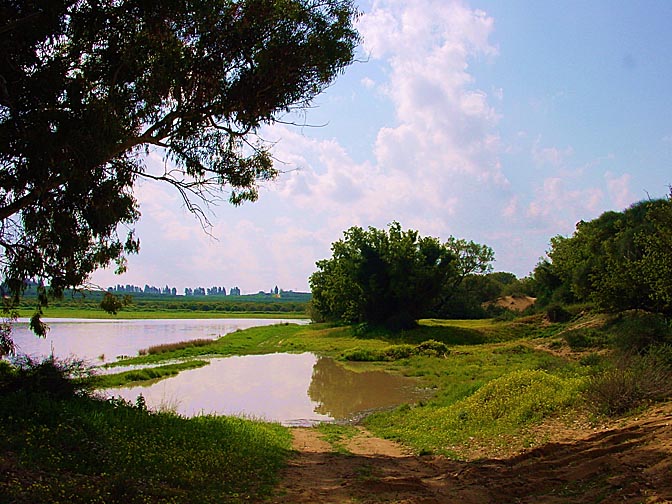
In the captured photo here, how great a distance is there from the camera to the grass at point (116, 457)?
20.6 ft

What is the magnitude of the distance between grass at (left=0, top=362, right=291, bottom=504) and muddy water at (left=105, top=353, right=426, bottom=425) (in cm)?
649

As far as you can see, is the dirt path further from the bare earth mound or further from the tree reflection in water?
the bare earth mound

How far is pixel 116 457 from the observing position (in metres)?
7.46

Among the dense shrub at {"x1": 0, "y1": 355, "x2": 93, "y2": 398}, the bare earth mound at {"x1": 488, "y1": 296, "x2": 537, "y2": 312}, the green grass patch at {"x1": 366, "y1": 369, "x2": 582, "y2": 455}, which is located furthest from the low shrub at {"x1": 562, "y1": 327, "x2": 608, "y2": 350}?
the bare earth mound at {"x1": 488, "y1": 296, "x2": 537, "y2": 312}

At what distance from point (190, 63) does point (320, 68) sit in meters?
2.75

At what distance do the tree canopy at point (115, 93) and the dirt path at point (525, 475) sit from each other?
6.28m

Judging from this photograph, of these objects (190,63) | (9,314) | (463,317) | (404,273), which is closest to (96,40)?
(190,63)

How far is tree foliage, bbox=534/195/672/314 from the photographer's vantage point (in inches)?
670

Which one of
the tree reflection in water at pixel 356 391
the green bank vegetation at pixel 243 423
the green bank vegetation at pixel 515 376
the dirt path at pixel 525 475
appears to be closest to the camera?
the dirt path at pixel 525 475

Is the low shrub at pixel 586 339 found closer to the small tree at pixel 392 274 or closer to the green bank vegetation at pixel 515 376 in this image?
the green bank vegetation at pixel 515 376

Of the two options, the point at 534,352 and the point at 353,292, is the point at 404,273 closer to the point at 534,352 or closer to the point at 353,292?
the point at 353,292

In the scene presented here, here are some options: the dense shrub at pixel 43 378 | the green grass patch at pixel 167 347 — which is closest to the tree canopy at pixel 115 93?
the dense shrub at pixel 43 378

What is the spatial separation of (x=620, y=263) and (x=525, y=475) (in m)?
18.5

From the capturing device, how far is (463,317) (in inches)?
2719
